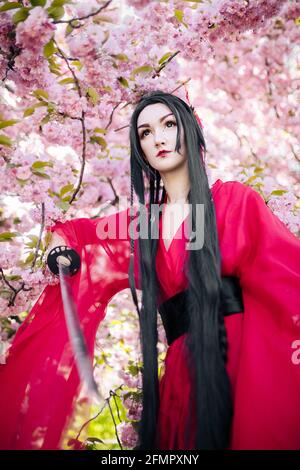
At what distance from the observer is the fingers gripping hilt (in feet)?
4.74

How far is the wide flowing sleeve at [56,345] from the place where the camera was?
4.00 ft

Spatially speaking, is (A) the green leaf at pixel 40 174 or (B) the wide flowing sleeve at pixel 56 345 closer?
(B) the wide flowing sleeve at pixel 56 345

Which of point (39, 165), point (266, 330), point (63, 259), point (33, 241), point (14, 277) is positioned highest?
point (39, 165)

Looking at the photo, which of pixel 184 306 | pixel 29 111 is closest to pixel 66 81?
pixel 29 111

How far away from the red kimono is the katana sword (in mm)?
80

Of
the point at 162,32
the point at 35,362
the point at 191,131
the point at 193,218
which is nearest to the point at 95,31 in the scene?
the point at 162,32

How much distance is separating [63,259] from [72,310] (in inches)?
12.9

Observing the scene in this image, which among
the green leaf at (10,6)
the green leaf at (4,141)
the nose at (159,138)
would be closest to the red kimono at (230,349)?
the nose at (159,138)

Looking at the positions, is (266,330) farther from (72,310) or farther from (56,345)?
(56,345)

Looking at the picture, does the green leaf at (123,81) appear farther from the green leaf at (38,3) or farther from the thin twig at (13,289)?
the thin twig at (13,289)

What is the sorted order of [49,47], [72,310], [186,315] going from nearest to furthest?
1. [72,310]
2. [186,315]
3. [49,47]

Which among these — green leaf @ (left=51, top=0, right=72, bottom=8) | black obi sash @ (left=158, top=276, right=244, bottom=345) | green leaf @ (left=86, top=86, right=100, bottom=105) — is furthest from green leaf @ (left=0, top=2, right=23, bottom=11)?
black obi sash @ (left=158, top=276, right=244, bottom=345)

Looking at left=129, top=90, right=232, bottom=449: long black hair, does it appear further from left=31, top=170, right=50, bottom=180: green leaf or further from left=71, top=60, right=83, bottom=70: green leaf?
left=71, top=60, right=83, bottom=70: green leaf

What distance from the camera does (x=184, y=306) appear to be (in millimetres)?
1344
